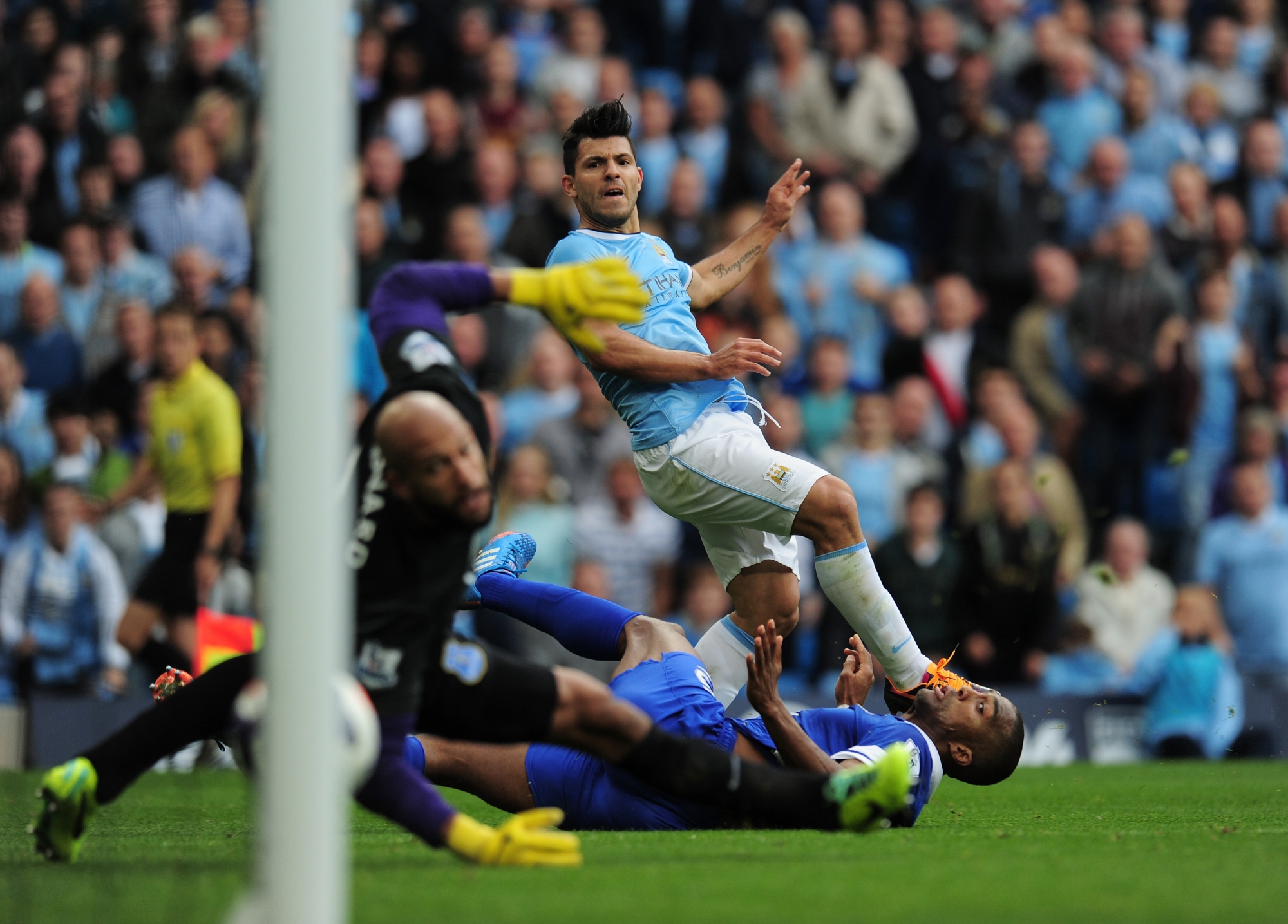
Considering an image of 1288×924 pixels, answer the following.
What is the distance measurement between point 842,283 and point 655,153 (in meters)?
1.80

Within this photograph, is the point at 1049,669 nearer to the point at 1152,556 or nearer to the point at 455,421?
the point at 1152,556

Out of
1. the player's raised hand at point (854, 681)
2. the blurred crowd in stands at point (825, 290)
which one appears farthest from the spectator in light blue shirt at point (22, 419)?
the player's raised hand at point (854, 681)

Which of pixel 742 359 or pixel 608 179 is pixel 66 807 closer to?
pixel 742 359

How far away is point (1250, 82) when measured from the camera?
13969 mm

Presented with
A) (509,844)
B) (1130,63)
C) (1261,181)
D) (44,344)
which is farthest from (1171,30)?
(509,844)

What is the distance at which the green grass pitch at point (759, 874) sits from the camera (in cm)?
374

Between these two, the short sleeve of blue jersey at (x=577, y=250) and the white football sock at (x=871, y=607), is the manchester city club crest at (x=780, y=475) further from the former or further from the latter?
the short sleeve of blue jersey at (x=577, y=250)

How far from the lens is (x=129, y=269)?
1110 centimetres

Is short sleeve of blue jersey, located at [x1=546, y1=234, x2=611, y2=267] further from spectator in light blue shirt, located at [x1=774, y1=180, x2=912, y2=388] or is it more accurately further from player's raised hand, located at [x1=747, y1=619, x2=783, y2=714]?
spectator in light blue shirt, located at [x1=774, y1=180, x2=912, y2=388]

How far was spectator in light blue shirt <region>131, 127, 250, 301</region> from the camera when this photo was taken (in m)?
10.8

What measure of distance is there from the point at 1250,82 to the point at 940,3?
273 centimetres

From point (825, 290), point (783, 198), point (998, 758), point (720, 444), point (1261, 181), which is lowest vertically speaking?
point (998, 758)

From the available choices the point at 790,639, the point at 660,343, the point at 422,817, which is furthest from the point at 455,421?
the point at 790,639

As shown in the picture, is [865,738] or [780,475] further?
[780,475]
